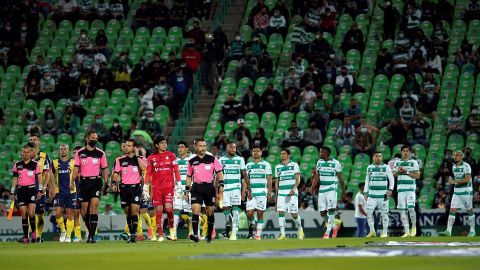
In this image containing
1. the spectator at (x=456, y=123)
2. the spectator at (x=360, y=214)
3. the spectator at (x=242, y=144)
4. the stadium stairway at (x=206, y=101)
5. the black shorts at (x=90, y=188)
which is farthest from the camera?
the stadium stairway at (x=206, y=101)

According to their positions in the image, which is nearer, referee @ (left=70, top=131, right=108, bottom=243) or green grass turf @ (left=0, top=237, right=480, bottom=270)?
green grass turf @ (left=0, top=237, right=480, bottom=270)

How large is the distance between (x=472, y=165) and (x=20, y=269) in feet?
68.6

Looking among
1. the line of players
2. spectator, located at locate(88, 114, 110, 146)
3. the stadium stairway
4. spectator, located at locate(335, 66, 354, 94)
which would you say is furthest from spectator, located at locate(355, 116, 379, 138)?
spectator, located at locate(88, 114, 110, 146)

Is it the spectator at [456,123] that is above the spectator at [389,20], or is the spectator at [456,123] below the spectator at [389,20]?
below

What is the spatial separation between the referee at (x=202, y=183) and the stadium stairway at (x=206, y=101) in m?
13.2

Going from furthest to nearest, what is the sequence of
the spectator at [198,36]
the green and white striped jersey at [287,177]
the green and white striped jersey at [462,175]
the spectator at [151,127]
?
the spectator at [198,36] < the spectator at [151,127] < the green and white striped jersey at [462,175] < the green and white striped jersey at [287,177]

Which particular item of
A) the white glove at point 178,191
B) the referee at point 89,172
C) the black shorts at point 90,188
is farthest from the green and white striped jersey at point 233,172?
the black shorts at point 90,188

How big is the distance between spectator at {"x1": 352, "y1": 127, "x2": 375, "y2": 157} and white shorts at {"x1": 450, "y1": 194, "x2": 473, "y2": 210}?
5.21 m

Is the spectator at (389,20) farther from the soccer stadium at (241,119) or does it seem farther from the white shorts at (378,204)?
the white shorts at (378,204)

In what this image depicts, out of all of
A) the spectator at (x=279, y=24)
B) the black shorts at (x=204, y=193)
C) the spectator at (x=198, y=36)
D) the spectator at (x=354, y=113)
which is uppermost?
the spectator at (x=279, y=24)

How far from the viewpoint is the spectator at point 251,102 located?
126ft

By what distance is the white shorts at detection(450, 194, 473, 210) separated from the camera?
30969mm

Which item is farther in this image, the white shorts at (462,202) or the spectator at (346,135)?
the spectator at (346,135)

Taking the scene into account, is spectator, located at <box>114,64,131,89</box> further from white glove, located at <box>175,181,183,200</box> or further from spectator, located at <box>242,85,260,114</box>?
white glove, located at <box>175,181,183,200</box>
